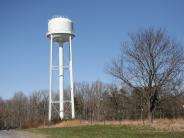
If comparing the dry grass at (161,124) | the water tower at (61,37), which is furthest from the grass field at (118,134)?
the water tower at (61,37)

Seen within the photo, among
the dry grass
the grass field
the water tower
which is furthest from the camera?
the water tower

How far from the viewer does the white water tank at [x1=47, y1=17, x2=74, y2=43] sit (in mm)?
53406

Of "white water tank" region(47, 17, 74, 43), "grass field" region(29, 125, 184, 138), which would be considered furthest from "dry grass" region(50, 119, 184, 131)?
"white water tank" region(47, 17, 74, 43)

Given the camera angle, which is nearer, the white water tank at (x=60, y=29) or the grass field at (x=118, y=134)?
the grass field at (x=118, y=134)

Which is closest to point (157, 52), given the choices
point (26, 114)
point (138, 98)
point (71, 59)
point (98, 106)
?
point (138, 98)

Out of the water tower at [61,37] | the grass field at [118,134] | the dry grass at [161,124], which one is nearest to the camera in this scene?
the grass field at [118,134]

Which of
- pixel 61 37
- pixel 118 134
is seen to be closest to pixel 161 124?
pixel 118 134

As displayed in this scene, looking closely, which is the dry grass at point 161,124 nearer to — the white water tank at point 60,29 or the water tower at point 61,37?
the water tower at point 61,37

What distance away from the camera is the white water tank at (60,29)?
53406mm

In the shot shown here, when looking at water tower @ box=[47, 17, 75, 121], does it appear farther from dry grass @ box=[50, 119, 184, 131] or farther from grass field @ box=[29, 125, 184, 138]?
grass field @ box=[29, 125, 184, 138]

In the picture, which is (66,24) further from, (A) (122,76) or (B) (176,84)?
(B) (176,84)

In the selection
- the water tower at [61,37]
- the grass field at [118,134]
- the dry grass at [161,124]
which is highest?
the water tower at [61,37]

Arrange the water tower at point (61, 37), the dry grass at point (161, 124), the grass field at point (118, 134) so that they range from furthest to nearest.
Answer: the water tower at point (61, 37), the dry grass at point (161, 124), the grass field at point (118, 134)

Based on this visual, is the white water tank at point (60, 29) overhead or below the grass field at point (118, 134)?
overhead
